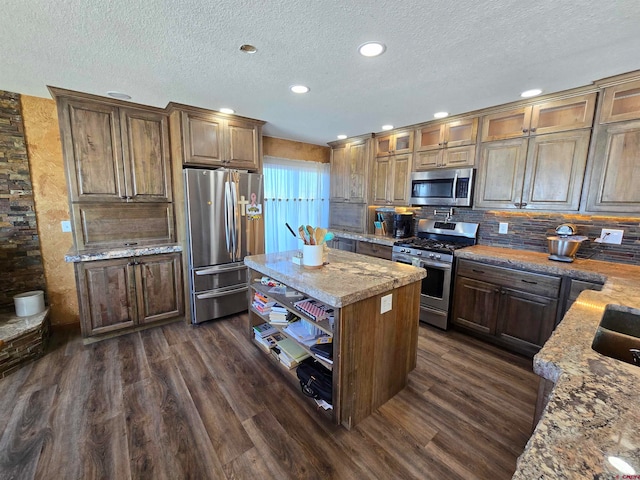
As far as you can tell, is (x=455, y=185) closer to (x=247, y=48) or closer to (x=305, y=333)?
(x=305, y=333)

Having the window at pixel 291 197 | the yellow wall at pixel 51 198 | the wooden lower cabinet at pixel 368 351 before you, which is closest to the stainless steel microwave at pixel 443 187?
the wooden lower cabinet at pixel 368 351

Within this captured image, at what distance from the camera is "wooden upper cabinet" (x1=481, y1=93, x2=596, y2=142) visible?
237cm

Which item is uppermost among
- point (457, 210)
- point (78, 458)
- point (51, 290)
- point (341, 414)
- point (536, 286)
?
point (457, 210)

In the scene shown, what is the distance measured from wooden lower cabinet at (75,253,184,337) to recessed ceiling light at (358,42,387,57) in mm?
2781

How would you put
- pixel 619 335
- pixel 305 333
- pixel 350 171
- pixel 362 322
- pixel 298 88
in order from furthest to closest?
1. pixel 350 171
2. pixel 298 88
3. pixel 305 333
4. pixel 362 322
5. pixel 619 335

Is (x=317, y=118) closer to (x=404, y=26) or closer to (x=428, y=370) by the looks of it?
(x=404, y=26)

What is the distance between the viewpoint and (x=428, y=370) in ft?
7.95

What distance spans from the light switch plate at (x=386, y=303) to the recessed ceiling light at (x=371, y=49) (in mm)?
1615

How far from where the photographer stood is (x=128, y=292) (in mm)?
2969

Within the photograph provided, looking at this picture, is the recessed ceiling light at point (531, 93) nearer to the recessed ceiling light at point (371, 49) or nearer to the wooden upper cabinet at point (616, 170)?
the wooden upper cabinet at point (616, 170)

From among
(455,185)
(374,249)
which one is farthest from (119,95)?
(455,185)

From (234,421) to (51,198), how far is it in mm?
3001

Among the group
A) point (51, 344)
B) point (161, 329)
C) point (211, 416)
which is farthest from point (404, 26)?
point (51, 344)

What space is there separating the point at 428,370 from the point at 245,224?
8.29ft
